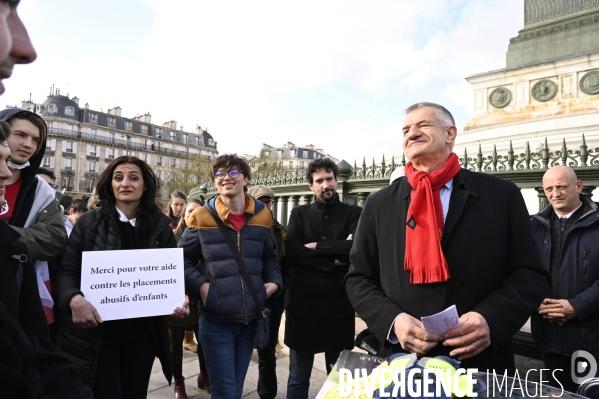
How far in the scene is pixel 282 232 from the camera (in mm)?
4066

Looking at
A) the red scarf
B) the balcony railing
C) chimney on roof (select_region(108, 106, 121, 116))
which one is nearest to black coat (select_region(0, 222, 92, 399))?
the red scarf

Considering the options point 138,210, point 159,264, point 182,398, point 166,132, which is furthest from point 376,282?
point 166,132

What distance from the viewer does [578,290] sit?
131 inches

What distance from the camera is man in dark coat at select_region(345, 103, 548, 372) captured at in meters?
2.02

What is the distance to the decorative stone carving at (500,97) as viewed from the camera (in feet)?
42.1

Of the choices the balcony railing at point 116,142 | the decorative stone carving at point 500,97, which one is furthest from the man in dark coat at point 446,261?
the balcony railing at point 116,142

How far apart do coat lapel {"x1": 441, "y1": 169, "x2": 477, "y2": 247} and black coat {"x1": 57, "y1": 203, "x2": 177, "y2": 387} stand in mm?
2003

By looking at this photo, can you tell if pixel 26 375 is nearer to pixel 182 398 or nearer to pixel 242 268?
pixel 242 268

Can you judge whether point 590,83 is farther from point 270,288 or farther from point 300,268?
point 270,288

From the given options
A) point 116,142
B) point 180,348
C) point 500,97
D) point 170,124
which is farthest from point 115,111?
point 180,348

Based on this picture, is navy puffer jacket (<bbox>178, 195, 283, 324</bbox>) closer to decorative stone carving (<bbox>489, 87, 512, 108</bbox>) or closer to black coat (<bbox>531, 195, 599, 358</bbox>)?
black coat (<bbox>531, 195, 599, 358</bbox>)

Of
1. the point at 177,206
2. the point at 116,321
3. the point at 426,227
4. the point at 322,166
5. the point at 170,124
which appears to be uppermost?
the point at 170,124

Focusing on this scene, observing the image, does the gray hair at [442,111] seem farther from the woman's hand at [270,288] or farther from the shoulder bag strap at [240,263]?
the woman's hand at [270,288]

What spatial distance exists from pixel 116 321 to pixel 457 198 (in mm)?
2333
